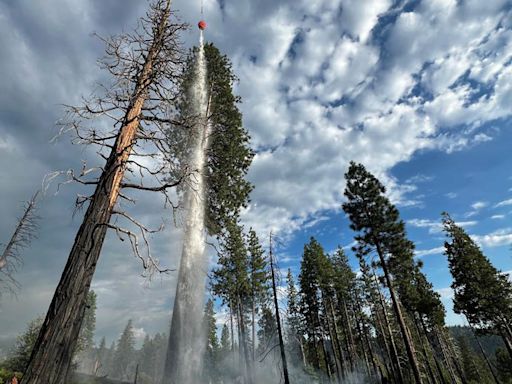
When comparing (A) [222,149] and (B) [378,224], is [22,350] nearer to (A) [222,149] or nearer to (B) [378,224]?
(A) [222,149]

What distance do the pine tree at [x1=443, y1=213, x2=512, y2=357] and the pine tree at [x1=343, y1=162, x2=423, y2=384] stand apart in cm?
1236

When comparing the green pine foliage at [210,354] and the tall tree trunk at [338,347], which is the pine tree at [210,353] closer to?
the green pine foliage at [210,354]

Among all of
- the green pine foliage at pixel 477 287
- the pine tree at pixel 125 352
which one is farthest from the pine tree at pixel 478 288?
the pine tree at pixel 125 352

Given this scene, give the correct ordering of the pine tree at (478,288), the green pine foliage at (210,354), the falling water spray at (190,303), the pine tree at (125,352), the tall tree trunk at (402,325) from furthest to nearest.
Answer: the pine tree at (125,352) → the pine tree at (478,288) → the green pine foliage at (210,354) → the tall tree trunk at (402,325) → the falling water spray at (190,303)

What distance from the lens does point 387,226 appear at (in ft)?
61.8

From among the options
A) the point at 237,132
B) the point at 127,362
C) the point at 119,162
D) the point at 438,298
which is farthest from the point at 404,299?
the point at 127,362

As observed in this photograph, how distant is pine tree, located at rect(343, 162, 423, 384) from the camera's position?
1806 cm

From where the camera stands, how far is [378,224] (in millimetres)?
18984

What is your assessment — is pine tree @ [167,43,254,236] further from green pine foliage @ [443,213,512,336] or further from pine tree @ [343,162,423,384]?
→ green pine foliage @ [443,213,512,336]

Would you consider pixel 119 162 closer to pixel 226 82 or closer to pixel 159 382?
pixel 159 382

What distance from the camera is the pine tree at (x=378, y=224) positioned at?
18.1 meters

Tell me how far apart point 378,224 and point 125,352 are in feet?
290

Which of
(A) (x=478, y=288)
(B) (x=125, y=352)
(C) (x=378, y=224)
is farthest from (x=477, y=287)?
(B) (x=125, y=352)

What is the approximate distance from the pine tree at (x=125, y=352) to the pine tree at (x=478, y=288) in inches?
3243
